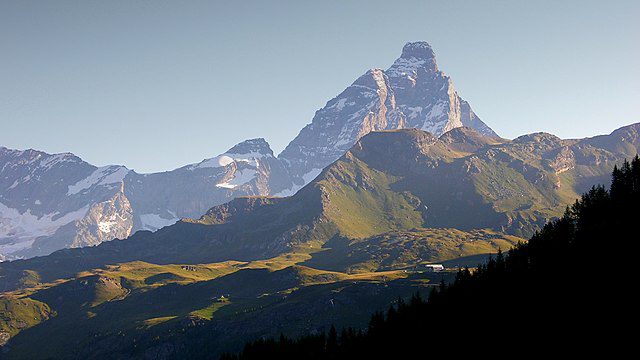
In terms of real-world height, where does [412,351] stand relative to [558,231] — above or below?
below

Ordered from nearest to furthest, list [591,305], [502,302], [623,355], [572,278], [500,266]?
1. [623,355]
2. [591,305]
3. [572,278]
4. [502,302]
5. [500,266]

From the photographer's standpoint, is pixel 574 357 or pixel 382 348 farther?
pixel 382 348

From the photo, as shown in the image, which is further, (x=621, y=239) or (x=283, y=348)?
(x=283, y=348)

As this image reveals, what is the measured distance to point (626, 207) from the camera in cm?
15088

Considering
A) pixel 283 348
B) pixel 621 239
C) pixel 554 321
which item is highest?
pixel 621 239

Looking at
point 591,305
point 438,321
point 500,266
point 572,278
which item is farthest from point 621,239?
point 438,321

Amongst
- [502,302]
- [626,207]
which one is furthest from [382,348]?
[626,207]

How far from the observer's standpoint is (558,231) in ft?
547

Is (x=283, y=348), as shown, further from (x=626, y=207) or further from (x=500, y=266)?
(x=626, y=207)

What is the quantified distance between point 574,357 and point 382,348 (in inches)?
2169

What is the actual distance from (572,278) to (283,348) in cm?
9058

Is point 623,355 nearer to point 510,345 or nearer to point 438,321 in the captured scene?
point 510,345

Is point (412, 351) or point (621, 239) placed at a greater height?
point (621, 239)

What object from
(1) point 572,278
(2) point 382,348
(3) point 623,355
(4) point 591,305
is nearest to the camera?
(3) point 623,355
